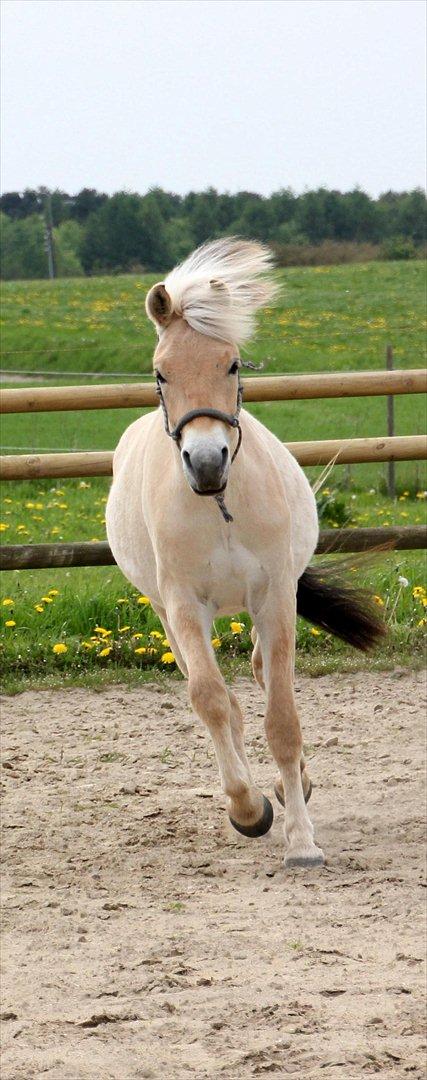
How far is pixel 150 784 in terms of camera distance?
488 cm

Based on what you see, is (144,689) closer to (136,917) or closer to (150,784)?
(150,784)

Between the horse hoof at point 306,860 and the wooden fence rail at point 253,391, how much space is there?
2851mm

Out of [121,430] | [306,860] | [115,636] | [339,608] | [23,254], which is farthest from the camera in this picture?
[23,254]

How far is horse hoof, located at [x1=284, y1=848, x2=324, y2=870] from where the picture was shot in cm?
370

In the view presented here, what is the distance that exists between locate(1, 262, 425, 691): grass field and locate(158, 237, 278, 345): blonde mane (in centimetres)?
23

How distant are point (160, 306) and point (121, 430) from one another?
1118 centimetres

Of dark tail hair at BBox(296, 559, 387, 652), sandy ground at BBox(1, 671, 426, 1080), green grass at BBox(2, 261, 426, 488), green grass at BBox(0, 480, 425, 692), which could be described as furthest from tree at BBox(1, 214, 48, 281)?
dark tail hair at BBox(296, 559, 387, 652)

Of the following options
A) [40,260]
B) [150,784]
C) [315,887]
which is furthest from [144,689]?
[40,260]

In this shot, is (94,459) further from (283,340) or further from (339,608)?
(283,340)

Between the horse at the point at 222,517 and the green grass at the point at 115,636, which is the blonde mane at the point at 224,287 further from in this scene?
the green grass at the point at 115,636

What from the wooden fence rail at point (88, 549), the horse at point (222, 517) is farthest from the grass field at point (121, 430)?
the horse at point (222, 517)

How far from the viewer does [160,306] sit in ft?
10.0

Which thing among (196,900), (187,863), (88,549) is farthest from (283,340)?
(196,900)

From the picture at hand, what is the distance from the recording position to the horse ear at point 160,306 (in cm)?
303
